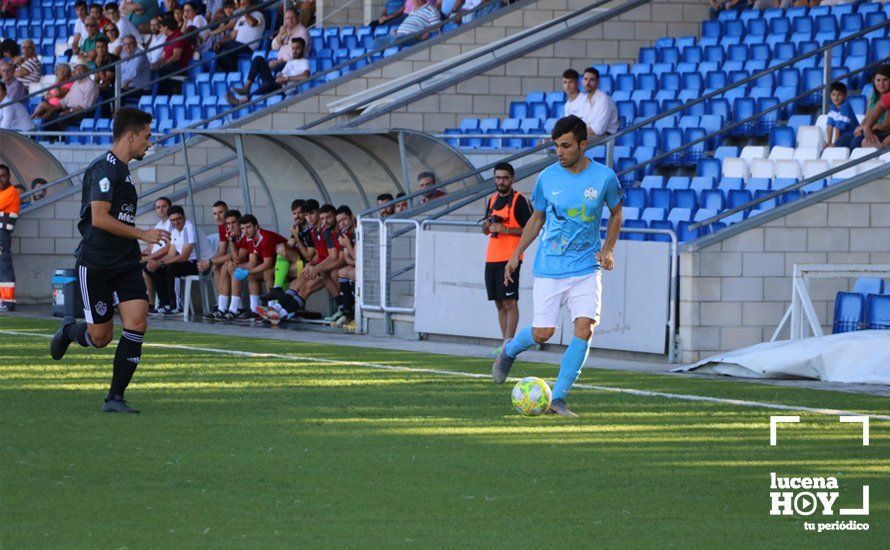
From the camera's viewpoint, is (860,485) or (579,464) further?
(579,464)

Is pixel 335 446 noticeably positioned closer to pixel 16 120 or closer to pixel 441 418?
pixel 441 418

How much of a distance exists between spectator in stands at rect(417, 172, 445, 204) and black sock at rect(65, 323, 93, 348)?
848 centimetres

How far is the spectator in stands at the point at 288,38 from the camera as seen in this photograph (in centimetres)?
2831

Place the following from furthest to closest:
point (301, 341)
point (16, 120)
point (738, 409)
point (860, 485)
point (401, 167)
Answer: point (16, 120), point (401, 167), point (301, 341), point (738, 409), point (860, 485)

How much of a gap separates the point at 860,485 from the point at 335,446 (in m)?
2.93

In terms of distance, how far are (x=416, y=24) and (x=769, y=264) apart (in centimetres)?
1357

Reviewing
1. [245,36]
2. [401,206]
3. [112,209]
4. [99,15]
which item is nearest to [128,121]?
[112,209]

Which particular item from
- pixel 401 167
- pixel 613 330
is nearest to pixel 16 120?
pixel 401 167

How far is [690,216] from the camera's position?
700 inches

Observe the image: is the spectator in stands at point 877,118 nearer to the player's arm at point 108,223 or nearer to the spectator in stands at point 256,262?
the spectator in stands at point 256,262

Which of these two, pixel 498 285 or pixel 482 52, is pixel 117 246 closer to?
pixel 498 285

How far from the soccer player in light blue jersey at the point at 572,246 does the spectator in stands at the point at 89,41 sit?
21.7 metres

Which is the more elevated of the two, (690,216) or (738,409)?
(690,216)

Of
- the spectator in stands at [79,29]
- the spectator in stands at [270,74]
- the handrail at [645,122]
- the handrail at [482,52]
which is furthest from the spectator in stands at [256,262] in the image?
the spectator in stands at [79,29]
